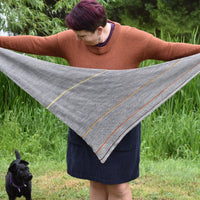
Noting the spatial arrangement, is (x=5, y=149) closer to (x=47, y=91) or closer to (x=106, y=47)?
(x=47, y=91)

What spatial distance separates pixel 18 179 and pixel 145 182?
174cm

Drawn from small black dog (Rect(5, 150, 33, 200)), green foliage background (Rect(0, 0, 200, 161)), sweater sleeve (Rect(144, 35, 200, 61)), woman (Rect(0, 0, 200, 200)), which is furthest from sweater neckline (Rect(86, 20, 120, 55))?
green foliage background (Rect(0, 0, 200, 161))

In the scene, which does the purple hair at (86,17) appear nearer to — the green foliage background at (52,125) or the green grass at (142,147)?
the green grass at (142,147)

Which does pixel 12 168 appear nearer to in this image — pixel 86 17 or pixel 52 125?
pixel 86 17

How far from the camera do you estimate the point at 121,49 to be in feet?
8.45

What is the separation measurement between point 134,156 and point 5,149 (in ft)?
11.7

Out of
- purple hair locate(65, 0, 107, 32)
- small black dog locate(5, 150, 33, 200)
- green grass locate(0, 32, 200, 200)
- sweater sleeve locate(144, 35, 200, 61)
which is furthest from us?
green grass locate(0, 32, 200, 200)

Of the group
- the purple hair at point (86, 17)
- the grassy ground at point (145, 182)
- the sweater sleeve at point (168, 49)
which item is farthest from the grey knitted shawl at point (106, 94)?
the grassy ground at point (145, 182)

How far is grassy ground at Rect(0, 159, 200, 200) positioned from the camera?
4234 millimetres

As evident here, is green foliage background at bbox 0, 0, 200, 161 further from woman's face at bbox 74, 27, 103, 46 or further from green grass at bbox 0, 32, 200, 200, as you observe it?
woman's face at bbox 74, 27, 103, 46

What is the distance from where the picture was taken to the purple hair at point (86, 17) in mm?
2383

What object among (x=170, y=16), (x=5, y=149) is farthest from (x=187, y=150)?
(x=170, y=16)

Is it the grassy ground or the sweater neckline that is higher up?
the sweater neckline

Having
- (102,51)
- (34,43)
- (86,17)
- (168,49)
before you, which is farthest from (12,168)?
(168,49)
